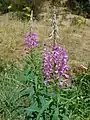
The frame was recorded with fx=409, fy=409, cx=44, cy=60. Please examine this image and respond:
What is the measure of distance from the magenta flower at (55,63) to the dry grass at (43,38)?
275 centimetres

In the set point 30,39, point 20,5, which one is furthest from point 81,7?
point 30,39

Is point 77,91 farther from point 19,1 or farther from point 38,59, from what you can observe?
point 19,1

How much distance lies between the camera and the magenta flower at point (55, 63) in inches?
125

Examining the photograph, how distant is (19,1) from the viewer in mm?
9398

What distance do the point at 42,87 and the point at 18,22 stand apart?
16.2 ft

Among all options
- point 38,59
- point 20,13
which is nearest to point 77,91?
point 38,59

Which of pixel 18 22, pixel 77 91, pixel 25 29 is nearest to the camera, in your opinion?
pixel 77 91

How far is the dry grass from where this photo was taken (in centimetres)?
657

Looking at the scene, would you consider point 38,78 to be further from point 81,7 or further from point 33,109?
point 81,7

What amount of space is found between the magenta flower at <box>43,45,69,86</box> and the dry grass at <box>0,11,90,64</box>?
9.03 feet

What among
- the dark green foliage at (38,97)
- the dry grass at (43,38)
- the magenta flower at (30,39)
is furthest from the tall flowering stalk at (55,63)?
the dry grass at (43,38)

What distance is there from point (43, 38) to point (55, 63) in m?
4.19

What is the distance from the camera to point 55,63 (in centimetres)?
321

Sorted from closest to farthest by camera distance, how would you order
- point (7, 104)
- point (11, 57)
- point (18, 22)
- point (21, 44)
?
point (7, 104), point (11, 57), point (21, 44), point (18, 22)
